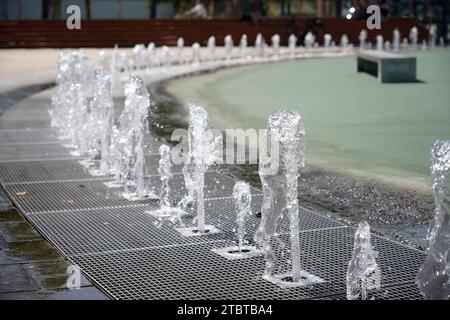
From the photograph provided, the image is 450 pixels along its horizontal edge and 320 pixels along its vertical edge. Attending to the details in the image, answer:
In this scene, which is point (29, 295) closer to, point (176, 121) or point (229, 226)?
point (229, 226)

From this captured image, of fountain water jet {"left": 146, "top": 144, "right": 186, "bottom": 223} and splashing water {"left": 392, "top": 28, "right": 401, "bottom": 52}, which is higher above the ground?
splashing water {"left": 392, "top": 28, "right": 401, "bottom": 52}

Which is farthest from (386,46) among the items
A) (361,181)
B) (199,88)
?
(361,181)

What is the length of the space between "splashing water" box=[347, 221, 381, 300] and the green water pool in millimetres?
3440

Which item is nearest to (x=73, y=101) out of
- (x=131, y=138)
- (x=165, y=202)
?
(x=131, y=138)

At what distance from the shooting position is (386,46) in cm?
3503

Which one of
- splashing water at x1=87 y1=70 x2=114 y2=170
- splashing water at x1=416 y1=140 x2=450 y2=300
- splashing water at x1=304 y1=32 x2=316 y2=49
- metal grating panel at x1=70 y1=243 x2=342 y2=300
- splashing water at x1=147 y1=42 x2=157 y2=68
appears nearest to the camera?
splashing water at x1=416 y1=140 x2=450 y2=300

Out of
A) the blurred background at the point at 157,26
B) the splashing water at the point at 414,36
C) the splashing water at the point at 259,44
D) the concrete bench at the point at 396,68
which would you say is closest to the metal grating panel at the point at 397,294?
the concrete bench at the point at 396,68

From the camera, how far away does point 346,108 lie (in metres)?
15.4

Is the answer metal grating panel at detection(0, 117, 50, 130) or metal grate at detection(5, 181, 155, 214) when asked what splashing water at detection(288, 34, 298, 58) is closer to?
metal grating panel at detection(0, 117, 50, 130)

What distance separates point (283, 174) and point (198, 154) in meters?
1.69

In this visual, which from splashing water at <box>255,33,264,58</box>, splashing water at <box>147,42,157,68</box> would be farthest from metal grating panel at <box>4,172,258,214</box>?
splashing water at <box>255,33,264,58</box>

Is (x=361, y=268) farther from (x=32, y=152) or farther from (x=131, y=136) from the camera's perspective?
(x=32, y=152)

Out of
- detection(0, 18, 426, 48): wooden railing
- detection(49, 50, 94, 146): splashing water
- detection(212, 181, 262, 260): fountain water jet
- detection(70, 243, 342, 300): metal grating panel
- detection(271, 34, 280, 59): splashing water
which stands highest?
detection(0, 18, 426, 48): wooden railing

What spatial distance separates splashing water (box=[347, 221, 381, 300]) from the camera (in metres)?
5.19
